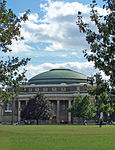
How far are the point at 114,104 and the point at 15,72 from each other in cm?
992

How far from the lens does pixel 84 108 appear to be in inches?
4195

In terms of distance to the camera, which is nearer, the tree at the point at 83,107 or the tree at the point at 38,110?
the tree at the point at 38,110

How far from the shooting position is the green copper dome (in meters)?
168

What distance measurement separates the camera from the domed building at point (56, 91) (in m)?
152

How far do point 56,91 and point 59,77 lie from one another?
11550 mm

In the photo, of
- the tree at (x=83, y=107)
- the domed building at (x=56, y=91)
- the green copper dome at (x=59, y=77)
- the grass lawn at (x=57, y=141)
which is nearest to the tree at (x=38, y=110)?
the tree at (x=83, y=107)

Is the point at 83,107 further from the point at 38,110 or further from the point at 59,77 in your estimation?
the point at 59,77

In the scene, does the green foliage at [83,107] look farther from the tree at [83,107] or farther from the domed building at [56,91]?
the domed building at [56,91]

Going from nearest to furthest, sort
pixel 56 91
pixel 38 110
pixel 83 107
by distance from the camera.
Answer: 1. pixel 38 110
2. pixel 83 107
3. pixel 56 91

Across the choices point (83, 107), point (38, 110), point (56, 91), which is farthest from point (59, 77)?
point (38, 110)

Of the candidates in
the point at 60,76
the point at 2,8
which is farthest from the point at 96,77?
the point at 60,76

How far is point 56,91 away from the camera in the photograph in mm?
160875

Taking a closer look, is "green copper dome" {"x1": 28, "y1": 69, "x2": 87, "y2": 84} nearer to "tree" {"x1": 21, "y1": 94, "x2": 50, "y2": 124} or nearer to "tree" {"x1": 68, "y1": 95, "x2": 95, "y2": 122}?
"tree" {"x1": 68, "y1": 95, "x2": 95, "y2": 122}

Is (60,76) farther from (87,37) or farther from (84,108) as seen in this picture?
(87,37)
